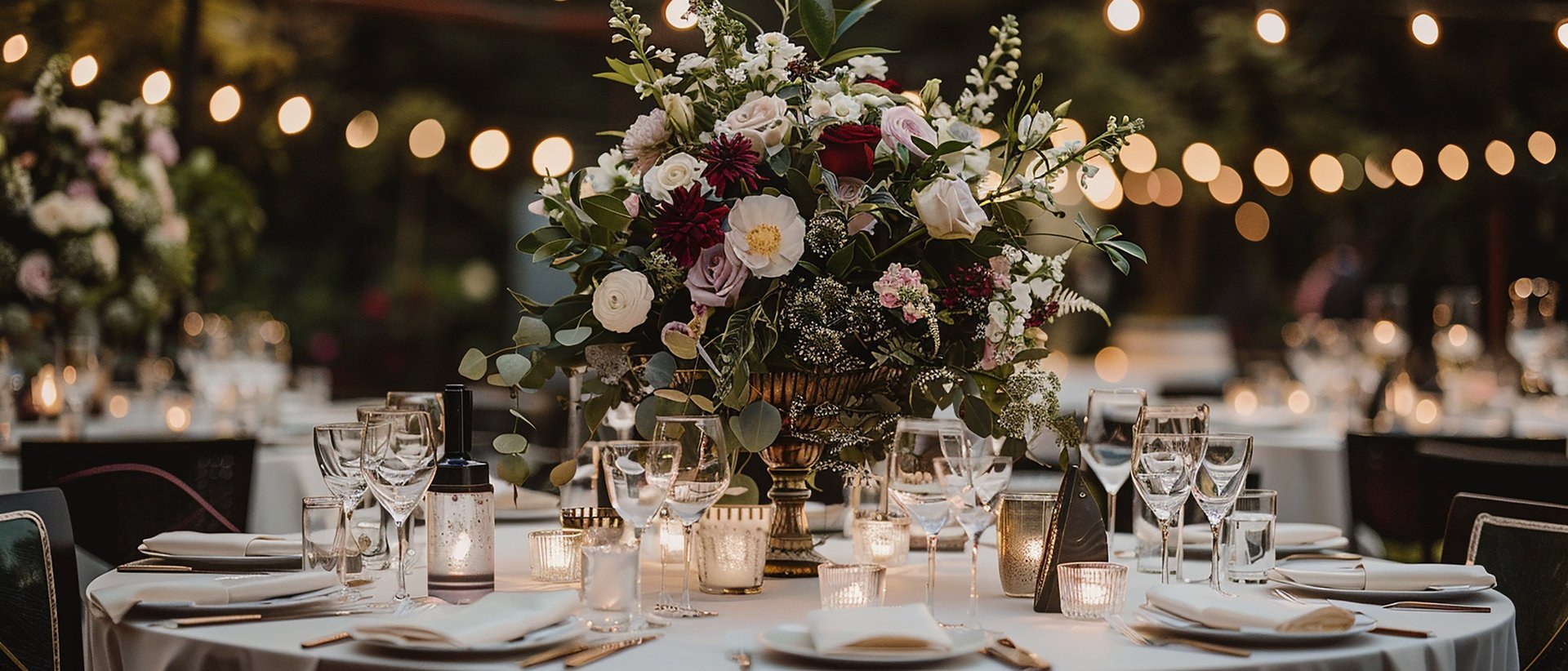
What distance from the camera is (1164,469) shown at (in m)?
1.73

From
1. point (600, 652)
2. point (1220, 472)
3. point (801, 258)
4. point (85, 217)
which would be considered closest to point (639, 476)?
point (600, 652)

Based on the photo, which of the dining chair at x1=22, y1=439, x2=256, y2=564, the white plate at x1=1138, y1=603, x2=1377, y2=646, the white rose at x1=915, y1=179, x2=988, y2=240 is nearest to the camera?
the white plate at x1=1138, y1=603, x2=1377, y2=646

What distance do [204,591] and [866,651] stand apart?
30.0 inches

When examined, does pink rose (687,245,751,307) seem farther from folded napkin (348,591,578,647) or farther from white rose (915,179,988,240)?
folded napkin (348,591,578,647)

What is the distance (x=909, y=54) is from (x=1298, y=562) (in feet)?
28.8

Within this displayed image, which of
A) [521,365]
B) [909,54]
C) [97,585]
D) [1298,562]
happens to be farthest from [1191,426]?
[909,54]

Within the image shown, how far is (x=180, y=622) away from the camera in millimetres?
1539

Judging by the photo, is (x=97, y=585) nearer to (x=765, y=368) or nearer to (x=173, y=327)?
(x=765, y=368)

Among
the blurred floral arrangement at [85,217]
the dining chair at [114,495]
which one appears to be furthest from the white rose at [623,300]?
the blurred floral arrangement at [85,217]

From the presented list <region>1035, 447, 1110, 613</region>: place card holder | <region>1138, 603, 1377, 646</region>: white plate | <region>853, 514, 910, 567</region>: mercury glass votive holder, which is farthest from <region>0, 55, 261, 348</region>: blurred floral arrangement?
<region>1138, 603, 1377, 646</region>: white plate

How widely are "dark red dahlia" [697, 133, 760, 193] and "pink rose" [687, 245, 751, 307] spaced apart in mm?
85

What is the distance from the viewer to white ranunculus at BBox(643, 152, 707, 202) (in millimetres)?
1870

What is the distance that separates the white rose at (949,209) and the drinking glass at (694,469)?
395 mm

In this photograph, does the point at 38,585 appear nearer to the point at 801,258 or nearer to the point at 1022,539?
the point at 801,258
